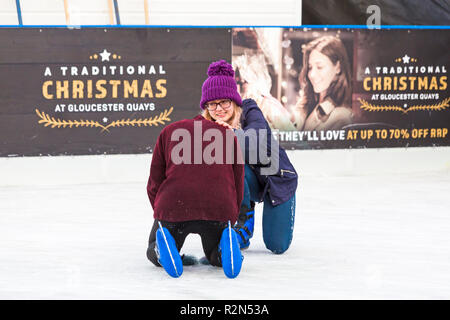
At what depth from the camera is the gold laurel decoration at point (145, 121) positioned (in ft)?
19.0

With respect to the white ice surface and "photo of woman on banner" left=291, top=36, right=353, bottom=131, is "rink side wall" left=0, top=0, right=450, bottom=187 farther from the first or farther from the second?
the white ice surface

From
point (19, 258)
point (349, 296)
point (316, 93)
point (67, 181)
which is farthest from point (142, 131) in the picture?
point (349, 296)

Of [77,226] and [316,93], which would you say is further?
[316,93]

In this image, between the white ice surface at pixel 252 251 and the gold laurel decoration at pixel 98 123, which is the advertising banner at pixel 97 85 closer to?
the gold laurel decoration at pixel 98 123

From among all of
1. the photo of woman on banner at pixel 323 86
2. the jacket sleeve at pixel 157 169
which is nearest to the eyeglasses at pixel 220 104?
the jacket sleeve at pixel 157 169

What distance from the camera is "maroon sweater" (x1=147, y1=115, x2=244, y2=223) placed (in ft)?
9.13

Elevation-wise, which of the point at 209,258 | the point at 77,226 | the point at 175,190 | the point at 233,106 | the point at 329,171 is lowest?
the point at 329,171

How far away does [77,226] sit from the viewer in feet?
13.1

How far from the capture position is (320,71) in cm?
602

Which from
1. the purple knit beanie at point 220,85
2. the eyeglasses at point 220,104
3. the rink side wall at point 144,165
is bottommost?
the rink side wall at point 144,165

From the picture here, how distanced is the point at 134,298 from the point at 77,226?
156 centimetres

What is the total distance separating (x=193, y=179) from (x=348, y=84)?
141 inches

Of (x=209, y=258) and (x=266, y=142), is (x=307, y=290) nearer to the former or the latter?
(x=209, y=258)

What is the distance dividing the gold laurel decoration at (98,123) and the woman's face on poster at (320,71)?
129 centimetres
